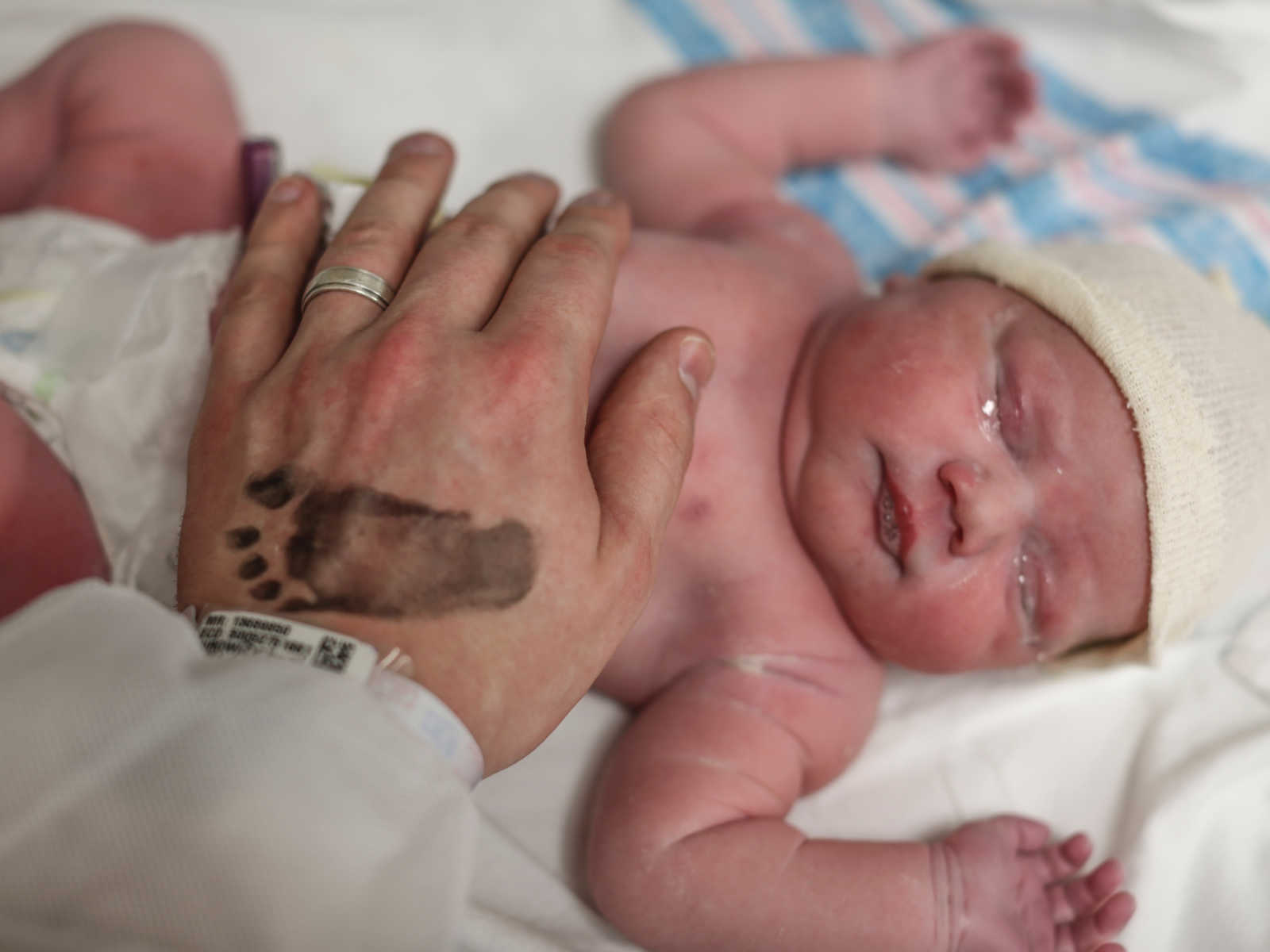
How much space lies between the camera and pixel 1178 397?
4.50ft

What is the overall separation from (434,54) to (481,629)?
1601mm

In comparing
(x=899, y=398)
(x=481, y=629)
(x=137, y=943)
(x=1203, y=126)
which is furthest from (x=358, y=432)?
(x=1203, y=126)

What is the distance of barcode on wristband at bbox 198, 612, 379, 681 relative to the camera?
90 cm

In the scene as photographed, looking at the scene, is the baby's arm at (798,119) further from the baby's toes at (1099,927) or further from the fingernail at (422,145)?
the baby's toes at (1099,927)

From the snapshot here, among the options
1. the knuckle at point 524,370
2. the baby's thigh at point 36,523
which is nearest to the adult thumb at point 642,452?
the knuckle at point 524,370

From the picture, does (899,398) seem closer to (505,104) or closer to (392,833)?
(392,833)

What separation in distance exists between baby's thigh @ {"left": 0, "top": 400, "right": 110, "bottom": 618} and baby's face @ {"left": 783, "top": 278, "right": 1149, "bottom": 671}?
97 centimetres

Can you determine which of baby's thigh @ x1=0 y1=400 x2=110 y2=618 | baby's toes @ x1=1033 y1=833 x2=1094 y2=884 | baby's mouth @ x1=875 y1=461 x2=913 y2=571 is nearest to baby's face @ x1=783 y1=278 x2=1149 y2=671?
baby's mouth @ x1=875 y1=461 x2=913 y2=571

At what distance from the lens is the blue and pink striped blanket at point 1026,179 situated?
2.06 meters

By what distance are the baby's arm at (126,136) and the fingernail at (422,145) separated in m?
0.63

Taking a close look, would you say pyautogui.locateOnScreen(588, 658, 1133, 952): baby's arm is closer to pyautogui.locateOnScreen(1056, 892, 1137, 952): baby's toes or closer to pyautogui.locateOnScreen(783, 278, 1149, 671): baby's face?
pyautogui.locateOnScreen(1056, 892, 1137, 952): baby's toes

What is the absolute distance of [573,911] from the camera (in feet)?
4.70

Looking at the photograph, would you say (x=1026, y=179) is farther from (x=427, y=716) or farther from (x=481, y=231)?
(x=427, y=716)

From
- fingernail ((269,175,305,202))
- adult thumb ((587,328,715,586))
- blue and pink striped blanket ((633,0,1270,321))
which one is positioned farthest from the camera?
blue and pink striped blanket ((633,0,1270,321))
